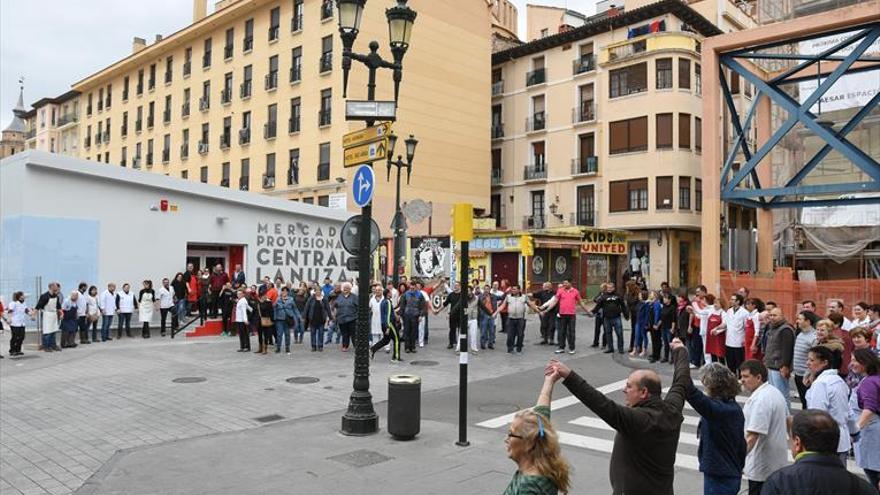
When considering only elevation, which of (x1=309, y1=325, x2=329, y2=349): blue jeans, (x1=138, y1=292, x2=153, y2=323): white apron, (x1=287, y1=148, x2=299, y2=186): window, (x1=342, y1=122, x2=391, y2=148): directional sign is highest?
(x1=287, y1=148, x2=299, y2=186): window

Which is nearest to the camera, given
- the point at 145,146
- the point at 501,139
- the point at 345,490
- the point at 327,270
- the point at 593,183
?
the point at 345,490

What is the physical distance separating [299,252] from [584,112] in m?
22.3

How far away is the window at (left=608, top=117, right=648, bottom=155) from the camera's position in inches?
1471

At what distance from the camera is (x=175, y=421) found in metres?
9.59

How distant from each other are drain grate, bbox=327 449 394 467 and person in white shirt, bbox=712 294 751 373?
772 cm

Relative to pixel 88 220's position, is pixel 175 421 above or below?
below

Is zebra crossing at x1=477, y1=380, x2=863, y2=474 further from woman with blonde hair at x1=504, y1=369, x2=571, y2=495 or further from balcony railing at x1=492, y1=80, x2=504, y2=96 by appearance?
balcony railing at x1=492, y1=80, x2=504, y2=96

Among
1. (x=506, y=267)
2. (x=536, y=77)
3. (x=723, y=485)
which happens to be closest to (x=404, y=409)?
(x=723, y=485)

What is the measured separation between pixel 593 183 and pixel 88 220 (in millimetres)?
28307

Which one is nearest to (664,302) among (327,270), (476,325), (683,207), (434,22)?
(476,325)

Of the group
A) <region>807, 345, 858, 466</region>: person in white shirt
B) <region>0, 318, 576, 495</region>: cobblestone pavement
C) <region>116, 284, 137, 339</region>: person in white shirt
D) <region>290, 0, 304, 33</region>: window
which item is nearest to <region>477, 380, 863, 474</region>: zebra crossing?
<region>807, 345, 858, 466</region>: person in white shirt

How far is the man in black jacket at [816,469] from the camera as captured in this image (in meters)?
3.24

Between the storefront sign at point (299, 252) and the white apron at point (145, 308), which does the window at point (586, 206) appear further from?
the white apron at point (145, 308)

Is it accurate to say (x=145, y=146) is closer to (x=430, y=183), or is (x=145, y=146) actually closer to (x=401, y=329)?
(x=430, y=183)
